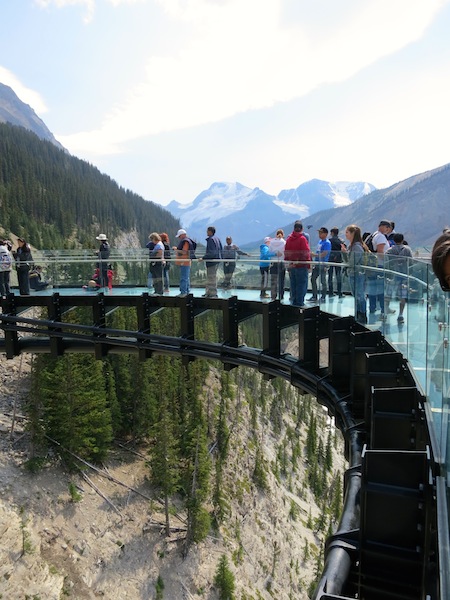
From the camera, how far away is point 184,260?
15.2m

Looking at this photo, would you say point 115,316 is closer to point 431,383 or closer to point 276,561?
point 276,561

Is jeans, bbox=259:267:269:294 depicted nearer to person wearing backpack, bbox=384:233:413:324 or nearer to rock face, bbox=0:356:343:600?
person wearing backpack, bbox=384:233:413:324

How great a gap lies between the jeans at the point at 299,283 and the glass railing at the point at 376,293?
0.49 ft

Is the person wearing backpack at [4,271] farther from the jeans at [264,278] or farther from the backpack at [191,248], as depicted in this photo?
the jeans at [264,278]

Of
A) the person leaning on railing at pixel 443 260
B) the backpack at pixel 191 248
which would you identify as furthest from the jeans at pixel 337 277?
the person leaning on railing at pixel 443 260

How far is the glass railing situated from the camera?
5199mm

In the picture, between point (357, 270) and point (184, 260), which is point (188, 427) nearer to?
point (184, 260)

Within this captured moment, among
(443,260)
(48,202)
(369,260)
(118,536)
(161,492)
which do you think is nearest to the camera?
(443,260)

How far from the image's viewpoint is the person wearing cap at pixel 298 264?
13141 millimetres

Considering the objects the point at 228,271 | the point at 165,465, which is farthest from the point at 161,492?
the point at 228,271

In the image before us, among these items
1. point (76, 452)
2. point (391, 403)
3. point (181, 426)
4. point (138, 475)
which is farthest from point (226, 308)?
point (181, 426)

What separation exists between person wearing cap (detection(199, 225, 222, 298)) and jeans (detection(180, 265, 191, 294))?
1.84 feet

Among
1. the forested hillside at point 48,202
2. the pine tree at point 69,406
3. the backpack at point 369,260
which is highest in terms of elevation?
the forested hillside at point 48,202

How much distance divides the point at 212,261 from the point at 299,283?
9.38 ft
